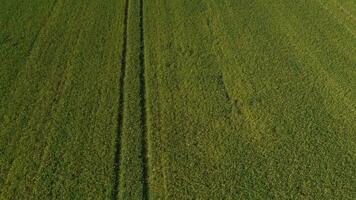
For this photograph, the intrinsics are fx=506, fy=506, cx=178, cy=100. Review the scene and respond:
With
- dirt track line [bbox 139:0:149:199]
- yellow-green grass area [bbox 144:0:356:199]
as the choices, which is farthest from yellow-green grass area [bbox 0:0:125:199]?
yellow-green grass area [bbox 144:0:356:199]

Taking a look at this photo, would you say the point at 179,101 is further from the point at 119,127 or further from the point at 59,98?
the point at 59,98

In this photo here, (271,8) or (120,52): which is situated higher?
(271,8)

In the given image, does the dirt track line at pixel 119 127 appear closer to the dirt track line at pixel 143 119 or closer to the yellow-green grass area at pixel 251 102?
the dirt track line at pixel 143 119

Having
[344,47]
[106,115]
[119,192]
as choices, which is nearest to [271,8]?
[344,47]

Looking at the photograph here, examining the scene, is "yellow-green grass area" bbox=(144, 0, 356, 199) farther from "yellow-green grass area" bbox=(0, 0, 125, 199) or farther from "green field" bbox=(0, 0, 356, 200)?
"yellow-green grass area" bbox=(0, 0, 125, 199)

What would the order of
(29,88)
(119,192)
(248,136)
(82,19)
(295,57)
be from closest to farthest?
(119,192) < (248,136) < (29,88) < (295,57) < (82,19)

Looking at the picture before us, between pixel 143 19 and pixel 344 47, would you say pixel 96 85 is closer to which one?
pixel 143 19

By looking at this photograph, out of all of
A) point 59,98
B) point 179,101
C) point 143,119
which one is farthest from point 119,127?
point 59,98

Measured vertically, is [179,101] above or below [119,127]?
above
